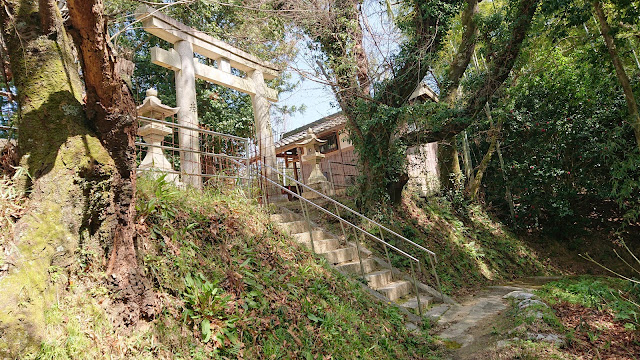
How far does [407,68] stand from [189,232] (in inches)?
219

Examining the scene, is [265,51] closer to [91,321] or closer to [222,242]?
[222,242]

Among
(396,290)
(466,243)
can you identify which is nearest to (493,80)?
(466,243)

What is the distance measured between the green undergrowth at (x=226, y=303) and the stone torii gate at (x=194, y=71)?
1.76 meters

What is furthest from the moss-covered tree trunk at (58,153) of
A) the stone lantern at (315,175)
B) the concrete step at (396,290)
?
the stone lantern at (315,175)

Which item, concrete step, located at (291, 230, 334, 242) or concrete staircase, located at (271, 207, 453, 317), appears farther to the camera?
concrete step, located at (291, 230, 334, 242)

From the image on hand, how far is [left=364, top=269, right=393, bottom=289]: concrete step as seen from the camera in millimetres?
5834

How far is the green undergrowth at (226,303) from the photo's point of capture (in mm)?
2520

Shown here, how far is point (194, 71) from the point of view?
791 cm

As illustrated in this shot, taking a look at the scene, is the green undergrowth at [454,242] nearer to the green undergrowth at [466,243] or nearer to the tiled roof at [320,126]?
the green undergrowth at [466,243]

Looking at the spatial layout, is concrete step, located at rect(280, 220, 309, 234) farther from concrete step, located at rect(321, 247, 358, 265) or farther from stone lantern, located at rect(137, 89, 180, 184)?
stone lantern, located at rect(137, 89, 180, 184)

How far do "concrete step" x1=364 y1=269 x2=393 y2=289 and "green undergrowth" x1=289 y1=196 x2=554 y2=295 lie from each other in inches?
29.6

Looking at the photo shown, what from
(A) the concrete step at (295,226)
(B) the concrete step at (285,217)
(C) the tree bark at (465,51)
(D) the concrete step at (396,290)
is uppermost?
(C) the tree bark at (465,51)

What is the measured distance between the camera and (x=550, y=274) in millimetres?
10180

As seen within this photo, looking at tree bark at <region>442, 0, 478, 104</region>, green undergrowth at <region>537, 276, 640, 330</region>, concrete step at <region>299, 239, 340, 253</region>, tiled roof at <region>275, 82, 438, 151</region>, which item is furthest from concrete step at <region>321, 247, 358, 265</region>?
tiled roof at <region>275, 82, 438, 151</region>
